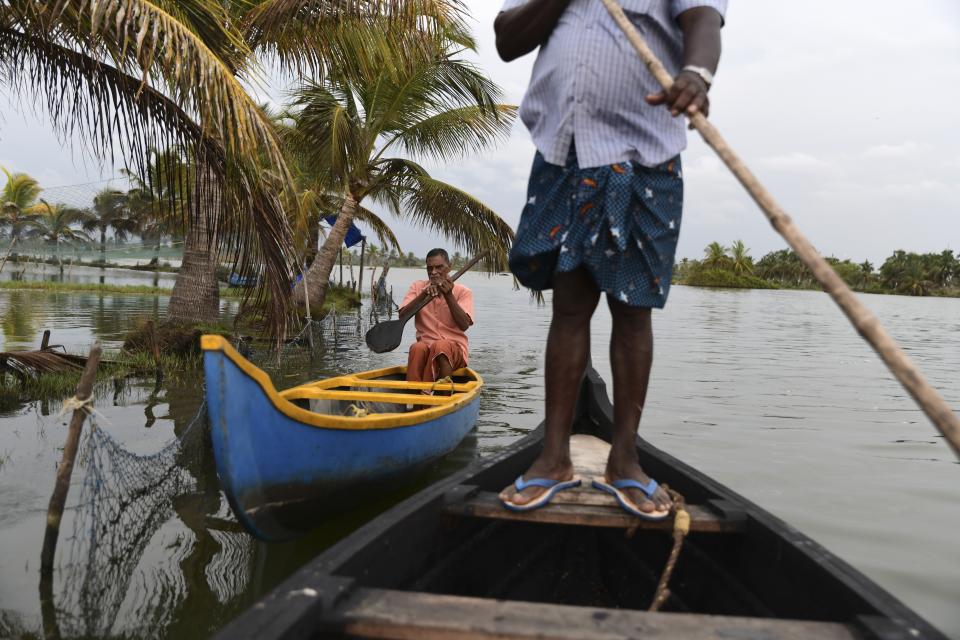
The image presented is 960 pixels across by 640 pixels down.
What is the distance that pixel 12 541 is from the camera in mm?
3330

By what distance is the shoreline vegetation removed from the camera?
238 feet

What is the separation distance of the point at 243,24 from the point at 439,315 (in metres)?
4.10

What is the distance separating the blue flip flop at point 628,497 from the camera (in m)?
2.05

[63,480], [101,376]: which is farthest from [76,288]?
[63,480]

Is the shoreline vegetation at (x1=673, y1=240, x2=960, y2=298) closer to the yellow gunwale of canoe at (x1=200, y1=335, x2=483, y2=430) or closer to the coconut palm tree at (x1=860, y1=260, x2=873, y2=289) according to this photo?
the coconut palm tree at (x1=860, y1=260, x2=873, y2=289)

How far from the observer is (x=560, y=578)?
262 cm

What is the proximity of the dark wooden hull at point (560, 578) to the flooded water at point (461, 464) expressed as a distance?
3.99 feet

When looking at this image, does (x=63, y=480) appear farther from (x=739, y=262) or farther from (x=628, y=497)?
(x=739, y=262)

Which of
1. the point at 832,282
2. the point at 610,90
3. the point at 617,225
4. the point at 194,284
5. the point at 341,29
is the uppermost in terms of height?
the point at 341,29

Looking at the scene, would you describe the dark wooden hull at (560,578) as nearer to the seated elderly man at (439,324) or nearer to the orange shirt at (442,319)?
the seated elderly man at (439,324)

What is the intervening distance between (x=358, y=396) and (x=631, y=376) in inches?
98.0

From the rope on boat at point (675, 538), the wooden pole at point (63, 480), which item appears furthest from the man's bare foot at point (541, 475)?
the wooden pole at point (63, 480)

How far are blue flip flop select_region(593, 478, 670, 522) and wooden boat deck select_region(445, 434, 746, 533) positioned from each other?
0.06 ft

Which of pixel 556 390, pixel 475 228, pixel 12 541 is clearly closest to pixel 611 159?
pixel 556 390
